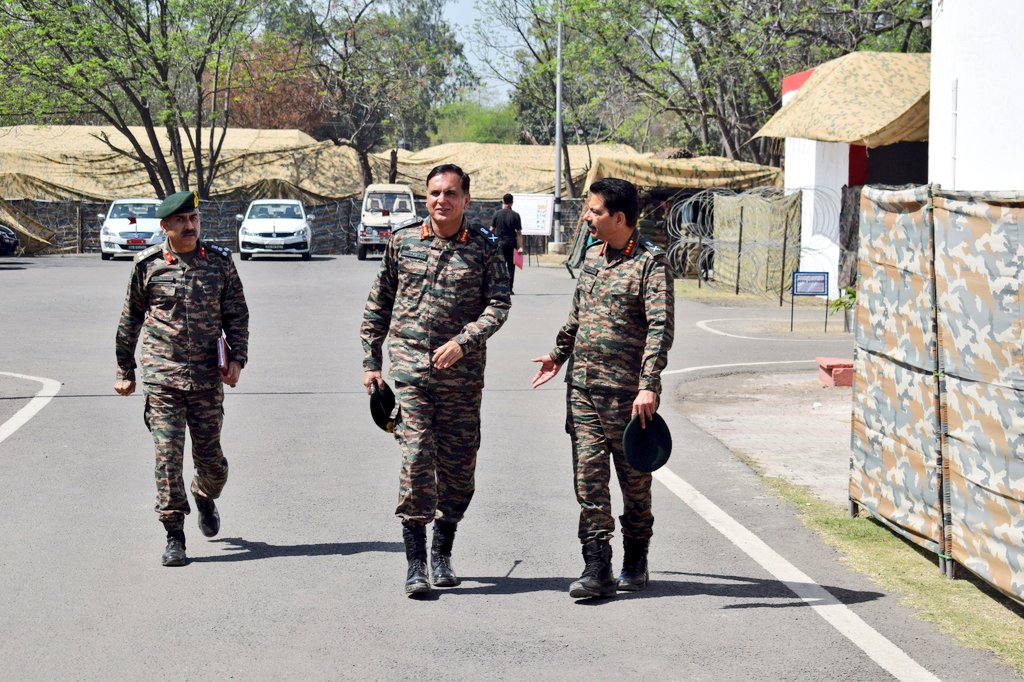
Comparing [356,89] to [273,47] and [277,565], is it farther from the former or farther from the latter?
[277,565]

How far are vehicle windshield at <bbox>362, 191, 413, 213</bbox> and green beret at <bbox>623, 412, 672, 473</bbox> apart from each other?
117 ft

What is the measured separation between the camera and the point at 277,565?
6.66 meters

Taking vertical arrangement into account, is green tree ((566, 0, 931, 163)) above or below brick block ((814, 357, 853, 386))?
above

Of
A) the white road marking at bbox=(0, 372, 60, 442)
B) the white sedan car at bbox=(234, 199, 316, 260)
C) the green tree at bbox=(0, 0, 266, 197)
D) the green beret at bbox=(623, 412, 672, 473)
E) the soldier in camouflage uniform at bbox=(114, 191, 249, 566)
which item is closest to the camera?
the green beret at bbox=(623, 412, 672, 473)

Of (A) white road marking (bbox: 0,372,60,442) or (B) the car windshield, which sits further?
(B) the car windshield

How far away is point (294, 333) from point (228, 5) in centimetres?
3013

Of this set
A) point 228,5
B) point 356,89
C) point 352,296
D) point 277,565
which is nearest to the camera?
point 277,565

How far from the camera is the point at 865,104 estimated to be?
2172 centimetres

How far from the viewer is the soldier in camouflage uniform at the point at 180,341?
22.0 feet

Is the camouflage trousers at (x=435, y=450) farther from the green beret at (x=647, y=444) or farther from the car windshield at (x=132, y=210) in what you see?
the car windshield at (x=132, y=210)

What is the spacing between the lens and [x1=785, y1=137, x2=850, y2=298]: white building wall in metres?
26.8

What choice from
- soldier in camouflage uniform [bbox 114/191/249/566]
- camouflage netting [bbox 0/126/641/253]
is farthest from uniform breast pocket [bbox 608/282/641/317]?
camouflage netting [bbox 0/126/641/253]

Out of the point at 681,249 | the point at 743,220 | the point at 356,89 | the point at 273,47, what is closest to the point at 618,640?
the point at 743,220

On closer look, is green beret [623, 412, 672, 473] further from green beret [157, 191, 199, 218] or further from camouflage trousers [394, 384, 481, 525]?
green beret [157, 191, 199, 218]
